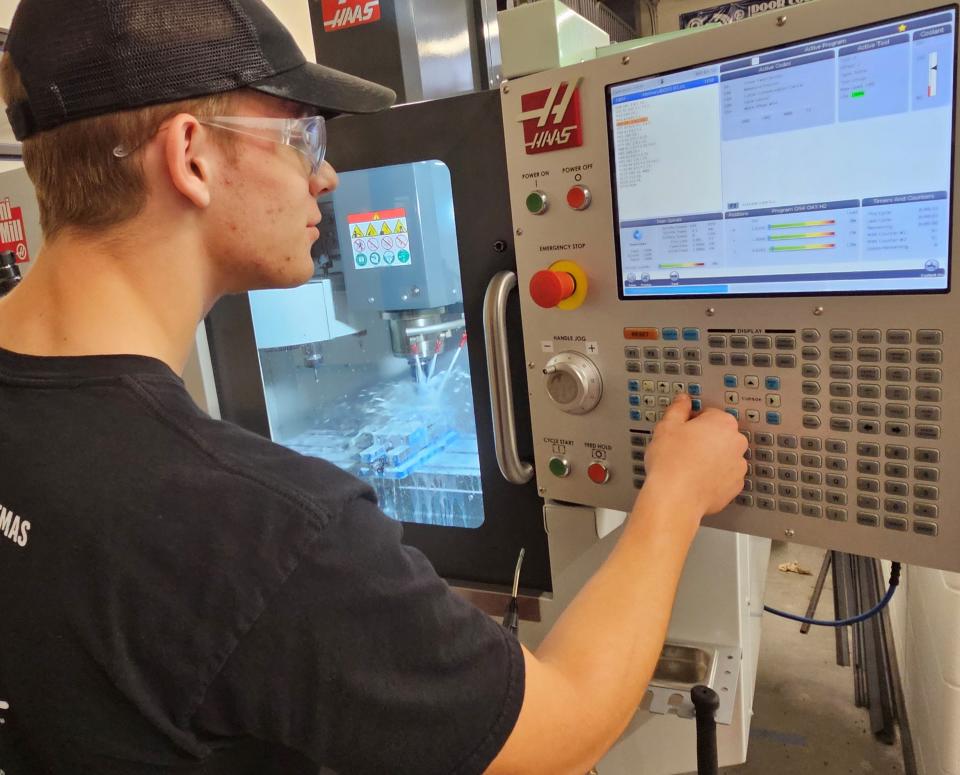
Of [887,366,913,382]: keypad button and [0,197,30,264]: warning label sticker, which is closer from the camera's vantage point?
[887,366,913,382]: keypad button

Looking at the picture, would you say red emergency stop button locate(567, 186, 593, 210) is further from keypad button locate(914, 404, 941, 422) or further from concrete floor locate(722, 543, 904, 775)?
concrete floor locate(722, 543, 904, 775)

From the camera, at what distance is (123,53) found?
0.63 metres

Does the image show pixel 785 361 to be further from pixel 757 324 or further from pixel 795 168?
pixel 795 168

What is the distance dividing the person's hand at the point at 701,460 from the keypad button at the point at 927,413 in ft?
0.61

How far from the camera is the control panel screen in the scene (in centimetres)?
72

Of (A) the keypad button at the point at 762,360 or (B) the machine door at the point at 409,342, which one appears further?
(B) the machine door at the point at 409,342

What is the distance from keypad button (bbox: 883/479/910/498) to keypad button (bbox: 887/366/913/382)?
118 mm

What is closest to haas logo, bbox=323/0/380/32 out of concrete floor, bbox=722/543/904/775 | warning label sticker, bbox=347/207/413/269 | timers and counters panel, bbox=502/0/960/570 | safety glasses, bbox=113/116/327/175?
warning label sticker, bbox=347/207/413/269

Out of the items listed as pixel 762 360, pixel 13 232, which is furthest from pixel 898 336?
pixel 13 232

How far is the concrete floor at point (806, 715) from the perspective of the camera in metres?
1.97

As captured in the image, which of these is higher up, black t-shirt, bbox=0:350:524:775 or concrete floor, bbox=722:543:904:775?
black t-shirt, bbox=0:350:524:775

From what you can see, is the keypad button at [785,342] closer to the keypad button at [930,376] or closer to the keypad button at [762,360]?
the keypad button at [762,360]

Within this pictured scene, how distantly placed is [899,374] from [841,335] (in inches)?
2.8

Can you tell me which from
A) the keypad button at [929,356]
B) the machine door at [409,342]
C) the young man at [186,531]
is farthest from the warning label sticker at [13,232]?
the keypad button at [929,356]
